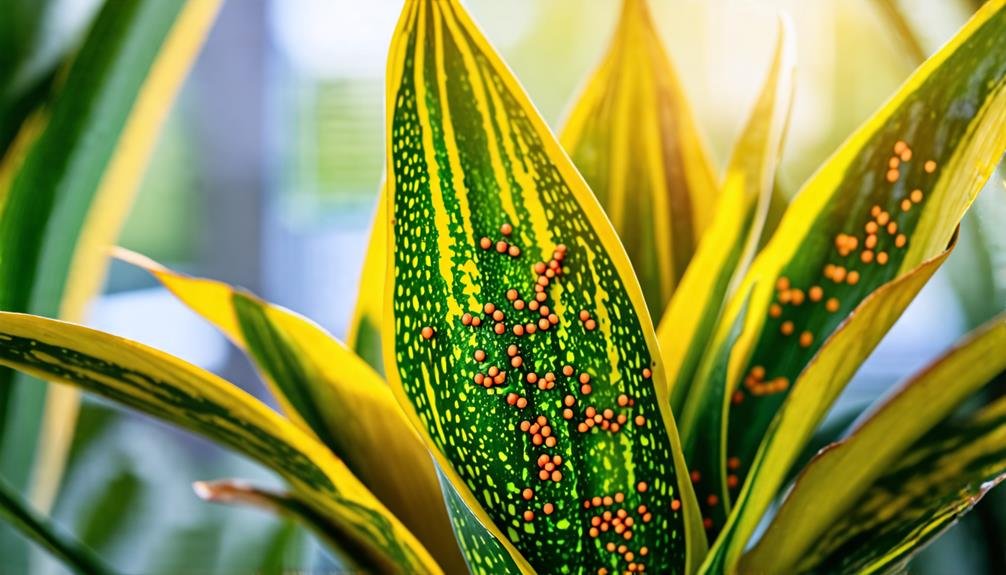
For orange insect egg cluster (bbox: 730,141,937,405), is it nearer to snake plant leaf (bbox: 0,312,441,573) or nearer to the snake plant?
the snake plant

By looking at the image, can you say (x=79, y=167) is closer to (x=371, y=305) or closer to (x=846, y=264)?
(x=371, y=305)

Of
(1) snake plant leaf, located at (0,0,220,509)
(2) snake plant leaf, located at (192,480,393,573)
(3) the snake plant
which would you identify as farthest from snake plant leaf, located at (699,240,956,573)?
(1) snake plant leaf, located at (0,0,220,509)

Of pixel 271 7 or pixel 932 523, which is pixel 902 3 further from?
pixel 271 7

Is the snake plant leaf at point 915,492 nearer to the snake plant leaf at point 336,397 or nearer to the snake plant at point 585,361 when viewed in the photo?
the snake plant at point 585,361

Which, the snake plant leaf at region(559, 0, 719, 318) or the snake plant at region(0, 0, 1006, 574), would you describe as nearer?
the snake plant at region(0, 0, 1006, 574)

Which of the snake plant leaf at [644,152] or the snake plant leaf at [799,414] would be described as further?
the snake plant leaf at [644,152]

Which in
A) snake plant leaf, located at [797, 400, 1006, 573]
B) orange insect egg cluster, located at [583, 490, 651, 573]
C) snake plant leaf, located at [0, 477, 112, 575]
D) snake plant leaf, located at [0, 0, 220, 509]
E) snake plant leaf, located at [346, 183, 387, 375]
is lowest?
snake plant leaf, located at [797, 400, 1006, 573]

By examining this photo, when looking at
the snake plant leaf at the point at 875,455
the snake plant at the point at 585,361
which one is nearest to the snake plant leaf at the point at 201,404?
the snake plant at the point at 585,361
